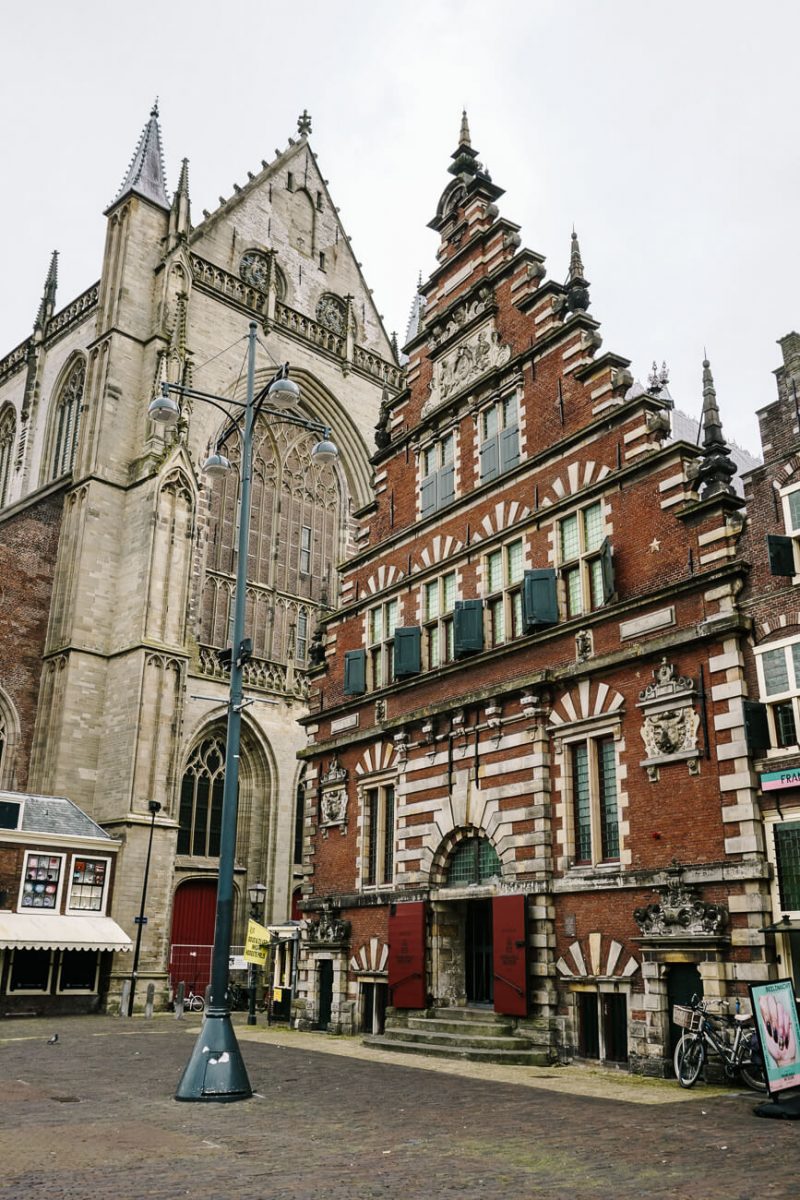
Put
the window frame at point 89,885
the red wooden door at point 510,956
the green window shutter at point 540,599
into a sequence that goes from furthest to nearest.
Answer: the window frame at point 89,885 → the green window shutter at point 540,599 → the red wooden door at point 510,956

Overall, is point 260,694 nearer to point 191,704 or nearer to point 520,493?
point 191,704

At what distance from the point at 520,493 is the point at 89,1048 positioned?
13.6m

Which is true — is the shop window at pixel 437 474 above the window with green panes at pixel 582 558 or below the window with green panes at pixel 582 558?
above

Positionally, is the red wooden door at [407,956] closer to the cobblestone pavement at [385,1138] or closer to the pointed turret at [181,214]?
the cobblestone pavement at [385,1138]

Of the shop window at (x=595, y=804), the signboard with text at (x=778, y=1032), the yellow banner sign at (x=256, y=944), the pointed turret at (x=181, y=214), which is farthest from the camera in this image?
the pointed turret at (x=181, y=214)

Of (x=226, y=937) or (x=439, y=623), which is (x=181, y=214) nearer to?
(x=439, y=623)

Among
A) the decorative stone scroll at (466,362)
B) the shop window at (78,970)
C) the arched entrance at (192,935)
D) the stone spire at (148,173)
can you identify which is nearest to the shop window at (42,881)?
the shop window at (78,970)

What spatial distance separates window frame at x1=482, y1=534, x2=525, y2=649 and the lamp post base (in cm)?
993

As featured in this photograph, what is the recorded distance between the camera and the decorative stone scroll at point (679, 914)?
14734 mm

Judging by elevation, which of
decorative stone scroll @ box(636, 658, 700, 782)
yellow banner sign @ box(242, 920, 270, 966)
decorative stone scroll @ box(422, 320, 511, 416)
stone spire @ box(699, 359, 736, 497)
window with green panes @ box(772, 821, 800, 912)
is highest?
decorative stone scroll @ box(422, 320, 511, 416)

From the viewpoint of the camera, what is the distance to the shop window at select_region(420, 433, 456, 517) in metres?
23.0

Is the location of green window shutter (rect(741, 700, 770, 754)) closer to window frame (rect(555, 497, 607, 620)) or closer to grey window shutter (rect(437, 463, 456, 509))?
window frame (rect(555, 497, 607, 620))

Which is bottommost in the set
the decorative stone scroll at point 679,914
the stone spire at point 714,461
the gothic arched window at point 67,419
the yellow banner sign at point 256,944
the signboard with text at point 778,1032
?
the signboard with text at point 778,1032

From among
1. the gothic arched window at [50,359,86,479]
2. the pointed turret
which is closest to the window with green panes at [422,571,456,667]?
the pointed turret
